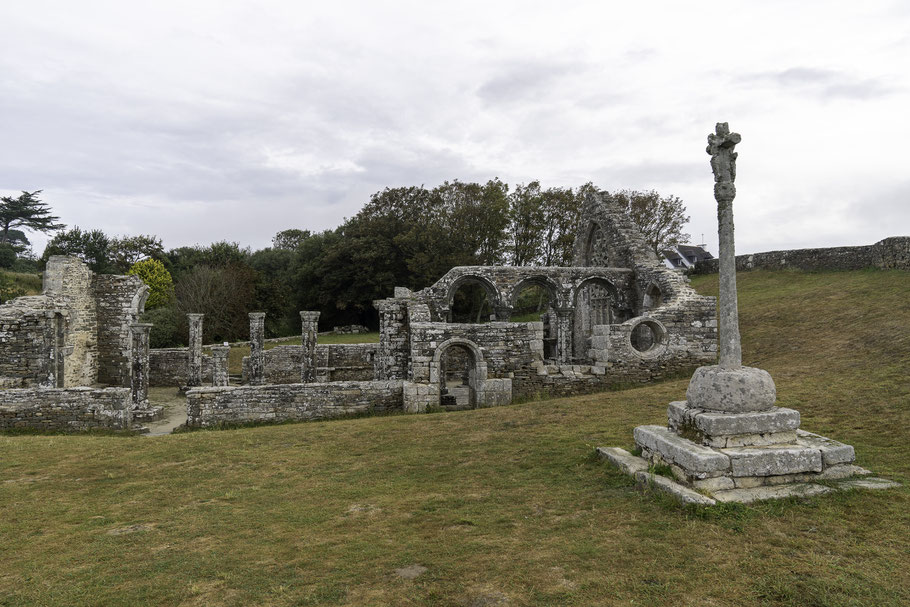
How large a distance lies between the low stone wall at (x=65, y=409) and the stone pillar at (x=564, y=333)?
13.7m

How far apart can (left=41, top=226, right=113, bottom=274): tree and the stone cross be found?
50982 millimetres

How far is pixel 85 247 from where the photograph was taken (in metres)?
46.3

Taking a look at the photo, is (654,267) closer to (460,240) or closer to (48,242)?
(460,240)

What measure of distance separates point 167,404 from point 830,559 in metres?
19.2

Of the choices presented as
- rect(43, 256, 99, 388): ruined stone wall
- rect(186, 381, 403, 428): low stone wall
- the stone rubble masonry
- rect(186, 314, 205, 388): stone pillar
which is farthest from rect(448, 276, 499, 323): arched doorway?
rect(186, 381, 403, 428): low stone wall

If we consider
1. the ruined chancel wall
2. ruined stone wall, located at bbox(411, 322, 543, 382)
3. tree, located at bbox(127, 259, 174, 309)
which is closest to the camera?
the ruined chancel wall

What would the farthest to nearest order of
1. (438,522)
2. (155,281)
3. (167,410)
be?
1. (155,281)
2. (167,410)
3. (438,522)

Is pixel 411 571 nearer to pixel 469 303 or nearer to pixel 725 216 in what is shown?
pixel 725 216

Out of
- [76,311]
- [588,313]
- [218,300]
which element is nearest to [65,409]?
[76,311]

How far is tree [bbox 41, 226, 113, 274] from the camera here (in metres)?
45.4

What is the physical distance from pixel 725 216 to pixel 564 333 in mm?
13210

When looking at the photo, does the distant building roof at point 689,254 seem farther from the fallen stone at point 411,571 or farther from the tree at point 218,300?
the fallen stone at point 411,571

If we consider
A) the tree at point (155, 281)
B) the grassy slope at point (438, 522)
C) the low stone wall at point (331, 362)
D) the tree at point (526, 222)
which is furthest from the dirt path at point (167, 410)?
the tree at point (526, 222)

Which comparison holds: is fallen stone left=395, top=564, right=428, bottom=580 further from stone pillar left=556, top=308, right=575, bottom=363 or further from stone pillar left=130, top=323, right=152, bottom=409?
stone pillar left=556, top=308, right=575, bottom=363
